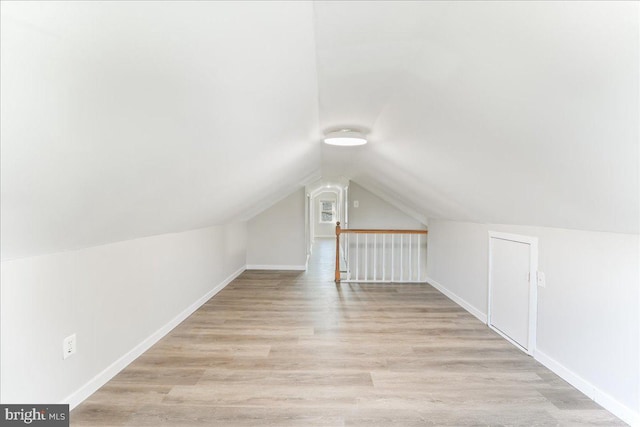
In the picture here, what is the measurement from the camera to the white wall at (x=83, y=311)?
1.79 metres

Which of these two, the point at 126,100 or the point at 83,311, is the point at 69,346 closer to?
the point at 83,311

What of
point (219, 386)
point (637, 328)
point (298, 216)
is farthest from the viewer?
point (298, 216)

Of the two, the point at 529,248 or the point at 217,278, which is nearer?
the point at 529,248

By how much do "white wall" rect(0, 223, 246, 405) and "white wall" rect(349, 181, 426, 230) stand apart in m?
3.64

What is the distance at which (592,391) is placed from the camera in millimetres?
2260

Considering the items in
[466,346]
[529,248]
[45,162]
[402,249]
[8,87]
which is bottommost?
[466,346]

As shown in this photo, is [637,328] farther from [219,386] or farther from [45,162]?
[45,162]

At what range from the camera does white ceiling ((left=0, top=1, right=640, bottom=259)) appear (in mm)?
936

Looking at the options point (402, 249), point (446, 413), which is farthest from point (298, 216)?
point (446, 413)

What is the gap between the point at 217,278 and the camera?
5109mm

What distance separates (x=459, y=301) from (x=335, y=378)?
2.58 metres

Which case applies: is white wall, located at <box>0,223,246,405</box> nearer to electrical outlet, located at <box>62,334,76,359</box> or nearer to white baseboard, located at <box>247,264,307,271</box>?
electrical outlet, located at <box>62,334,76,359</box>

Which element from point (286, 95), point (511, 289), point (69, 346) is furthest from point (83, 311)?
point (511, 289)

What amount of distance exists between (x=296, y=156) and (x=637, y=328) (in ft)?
9.34
